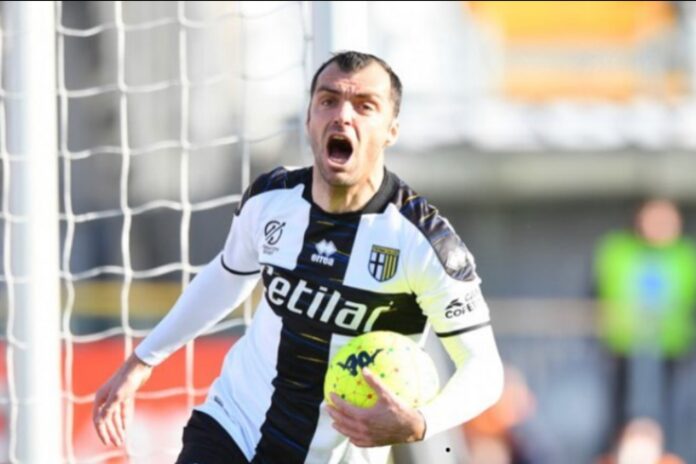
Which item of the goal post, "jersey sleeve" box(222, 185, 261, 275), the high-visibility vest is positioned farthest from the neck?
the high-visibility vest

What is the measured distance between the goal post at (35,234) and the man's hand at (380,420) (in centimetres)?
194

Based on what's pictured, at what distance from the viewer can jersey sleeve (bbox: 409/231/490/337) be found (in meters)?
3.90

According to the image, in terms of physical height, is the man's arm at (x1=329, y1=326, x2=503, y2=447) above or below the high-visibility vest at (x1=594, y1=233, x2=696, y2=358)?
above

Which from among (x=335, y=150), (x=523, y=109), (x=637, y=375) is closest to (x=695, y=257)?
(x=637, y=375)

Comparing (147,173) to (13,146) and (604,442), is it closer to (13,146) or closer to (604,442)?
(604,442)

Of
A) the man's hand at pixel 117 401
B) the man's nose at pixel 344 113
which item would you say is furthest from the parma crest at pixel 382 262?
the man's hand at pixel 117 401

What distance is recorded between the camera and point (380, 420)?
3.55 meters

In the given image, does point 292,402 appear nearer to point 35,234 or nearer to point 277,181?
point 277,181

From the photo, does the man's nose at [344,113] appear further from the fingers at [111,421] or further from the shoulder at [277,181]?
the fingers at [111,421]

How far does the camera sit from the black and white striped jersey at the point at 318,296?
156 inches

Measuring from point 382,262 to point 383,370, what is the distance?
43 centimetres

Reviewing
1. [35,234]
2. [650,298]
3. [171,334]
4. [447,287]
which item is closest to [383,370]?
[447,287]

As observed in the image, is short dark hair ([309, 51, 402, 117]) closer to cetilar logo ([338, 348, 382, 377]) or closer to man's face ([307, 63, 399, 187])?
man's face ([307, 63, 399, 187])

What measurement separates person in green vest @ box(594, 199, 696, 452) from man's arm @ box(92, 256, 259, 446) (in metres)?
6.08
